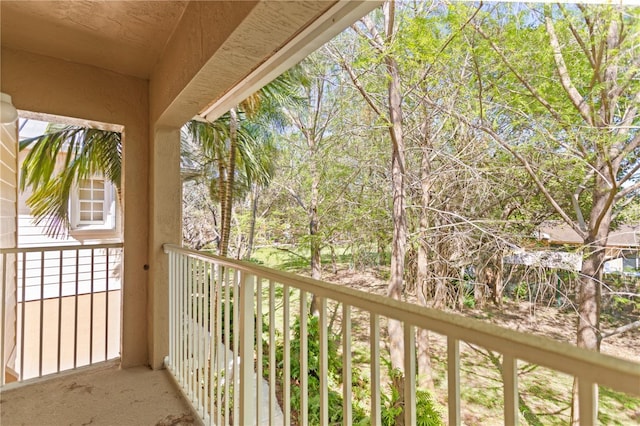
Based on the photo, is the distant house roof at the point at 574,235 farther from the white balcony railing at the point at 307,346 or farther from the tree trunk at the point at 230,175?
the tree trunk at the point at 230,175

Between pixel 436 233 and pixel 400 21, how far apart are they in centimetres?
357

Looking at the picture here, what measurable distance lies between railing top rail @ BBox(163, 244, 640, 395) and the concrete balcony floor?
1.77 m

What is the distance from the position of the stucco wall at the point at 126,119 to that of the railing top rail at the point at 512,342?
235 cm

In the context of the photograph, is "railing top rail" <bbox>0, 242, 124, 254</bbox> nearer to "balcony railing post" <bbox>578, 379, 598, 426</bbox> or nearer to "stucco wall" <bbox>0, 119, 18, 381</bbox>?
"stucco wall" <bbox>0, 119, 18, 381</bbox>

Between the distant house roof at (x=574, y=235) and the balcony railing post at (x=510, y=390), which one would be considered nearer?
the balcony railing post at (x=510, y=390)

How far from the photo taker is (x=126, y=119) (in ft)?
8.63

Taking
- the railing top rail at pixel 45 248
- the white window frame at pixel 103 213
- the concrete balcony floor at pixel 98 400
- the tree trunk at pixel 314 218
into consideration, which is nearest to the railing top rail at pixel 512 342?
the concrete balcony floor at pixel 98 400

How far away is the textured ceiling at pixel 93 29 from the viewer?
5.92ft

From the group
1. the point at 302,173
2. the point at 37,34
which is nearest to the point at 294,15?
the point at 37,34

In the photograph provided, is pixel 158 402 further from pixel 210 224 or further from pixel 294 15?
pixel 210 224

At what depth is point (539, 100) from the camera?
3996 mm

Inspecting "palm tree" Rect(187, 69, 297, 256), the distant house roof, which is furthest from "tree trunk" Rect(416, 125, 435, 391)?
"palm tree" Rect(187, 69, 297, 256)

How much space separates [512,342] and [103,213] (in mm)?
7230

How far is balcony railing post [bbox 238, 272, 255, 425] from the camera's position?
142 centimetres
